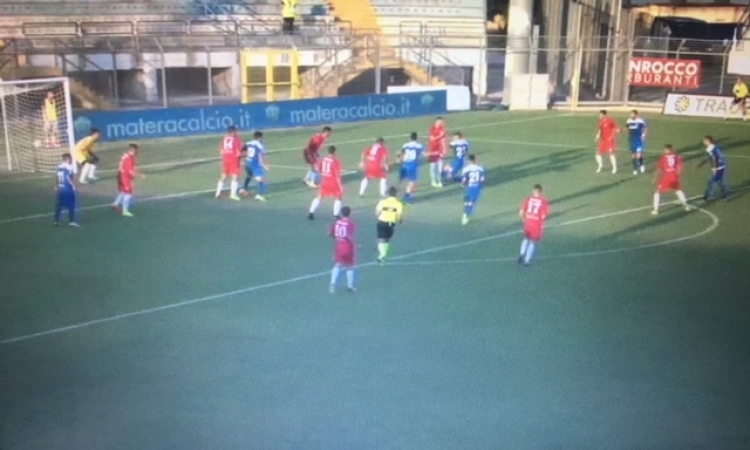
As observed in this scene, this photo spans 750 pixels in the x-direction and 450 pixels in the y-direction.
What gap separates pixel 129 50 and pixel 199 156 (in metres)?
13.1

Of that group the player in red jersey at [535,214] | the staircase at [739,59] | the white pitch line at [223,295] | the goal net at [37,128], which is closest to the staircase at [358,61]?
the staircase at [739,59]

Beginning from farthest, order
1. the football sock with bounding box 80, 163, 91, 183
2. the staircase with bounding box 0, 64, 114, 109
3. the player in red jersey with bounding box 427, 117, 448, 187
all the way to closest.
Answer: the staircase with bounding box 0, 64, 114, 109 < the football sock with bounding box 80, 163, 91, 183 < the player in red jersey with bounding box 427, 117, 448, 187

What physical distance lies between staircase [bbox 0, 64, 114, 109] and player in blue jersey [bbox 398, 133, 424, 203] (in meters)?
21.3

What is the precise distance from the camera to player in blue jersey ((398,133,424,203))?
2222 cm

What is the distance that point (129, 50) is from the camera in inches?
1592

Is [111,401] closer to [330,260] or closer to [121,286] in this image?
[121,286]

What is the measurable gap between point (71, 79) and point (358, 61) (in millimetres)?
14286

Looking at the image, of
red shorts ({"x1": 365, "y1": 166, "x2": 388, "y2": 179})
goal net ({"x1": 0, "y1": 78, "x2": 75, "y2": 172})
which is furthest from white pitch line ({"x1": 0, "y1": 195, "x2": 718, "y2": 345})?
goal net ({"x1": 0, "y1": 78, "x2": 75, "y2": 172})

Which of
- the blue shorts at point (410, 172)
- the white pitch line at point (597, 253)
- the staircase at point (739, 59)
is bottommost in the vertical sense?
the white pitch line at point (597, 253)

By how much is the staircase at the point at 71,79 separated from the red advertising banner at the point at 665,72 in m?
25.5

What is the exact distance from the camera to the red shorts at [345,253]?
1453 cm

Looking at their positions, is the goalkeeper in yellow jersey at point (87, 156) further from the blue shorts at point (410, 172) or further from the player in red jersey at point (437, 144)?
the player in red jersey at point (437, 144)

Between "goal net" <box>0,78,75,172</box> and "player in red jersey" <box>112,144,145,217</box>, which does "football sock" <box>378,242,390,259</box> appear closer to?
"player in red jersey" <box>112,144,145,217</box>

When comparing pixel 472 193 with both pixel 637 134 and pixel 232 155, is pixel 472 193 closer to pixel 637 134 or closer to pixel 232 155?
pixel 232 155
